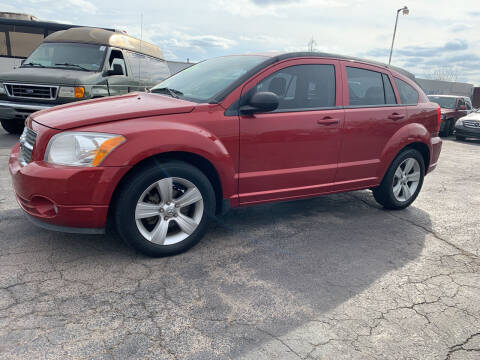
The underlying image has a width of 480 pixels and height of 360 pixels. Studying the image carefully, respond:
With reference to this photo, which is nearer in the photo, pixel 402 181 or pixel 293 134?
pixel 293 134

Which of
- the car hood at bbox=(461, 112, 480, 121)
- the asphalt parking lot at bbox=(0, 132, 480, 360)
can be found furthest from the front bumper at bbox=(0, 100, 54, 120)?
the car hood at bbox=(461, 112, 480, 121)

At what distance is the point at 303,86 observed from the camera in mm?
3840

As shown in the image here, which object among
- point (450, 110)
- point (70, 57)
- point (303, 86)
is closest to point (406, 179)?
point (303, 86)

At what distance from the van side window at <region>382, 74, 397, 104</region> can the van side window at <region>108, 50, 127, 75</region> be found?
576cm

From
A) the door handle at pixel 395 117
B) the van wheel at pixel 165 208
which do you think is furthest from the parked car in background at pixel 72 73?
the door handle at pixel 395 117

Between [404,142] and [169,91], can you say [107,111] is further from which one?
[404,142]

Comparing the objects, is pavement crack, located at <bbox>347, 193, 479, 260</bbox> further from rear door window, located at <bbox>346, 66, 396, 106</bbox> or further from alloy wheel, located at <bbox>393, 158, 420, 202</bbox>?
rear door window, located at <bbox>346, 66, 396, 106</bbox>

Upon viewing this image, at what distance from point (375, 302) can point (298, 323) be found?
2.16 feet

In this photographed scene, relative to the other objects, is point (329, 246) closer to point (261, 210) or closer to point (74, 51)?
point (261, 210)

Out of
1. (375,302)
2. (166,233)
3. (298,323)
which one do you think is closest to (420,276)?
(375,302)

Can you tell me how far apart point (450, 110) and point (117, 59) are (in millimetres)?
12693

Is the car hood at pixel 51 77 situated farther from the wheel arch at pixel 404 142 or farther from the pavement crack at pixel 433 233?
the wheel arch at pixel 404 142

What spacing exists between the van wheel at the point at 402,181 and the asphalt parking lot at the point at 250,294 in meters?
0.59

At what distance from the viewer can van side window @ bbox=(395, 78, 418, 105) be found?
184 inches
